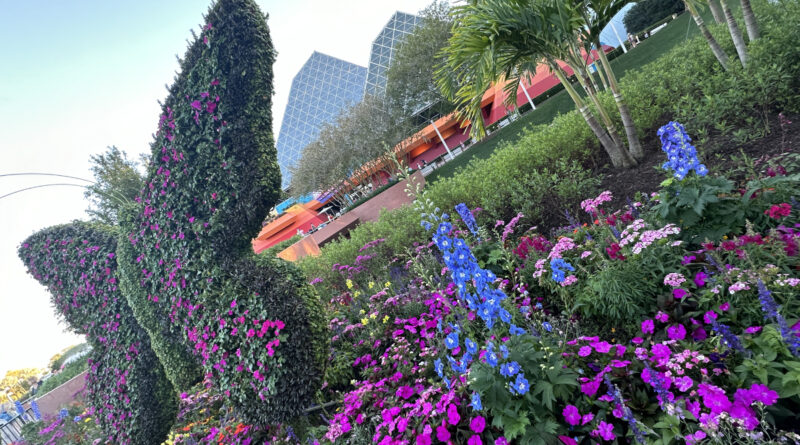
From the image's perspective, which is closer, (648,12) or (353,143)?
(648,12)

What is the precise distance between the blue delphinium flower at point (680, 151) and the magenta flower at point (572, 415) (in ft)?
5.98

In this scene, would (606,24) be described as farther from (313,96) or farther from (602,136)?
(313,96)

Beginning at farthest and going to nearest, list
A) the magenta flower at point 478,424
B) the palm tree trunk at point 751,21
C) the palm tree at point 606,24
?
the palm tree trunk at point 751,21 → the palm tree at point 606,24 → the magenta flower at point 478,424

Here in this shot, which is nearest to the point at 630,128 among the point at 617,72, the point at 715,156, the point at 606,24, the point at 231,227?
the point at 715,156

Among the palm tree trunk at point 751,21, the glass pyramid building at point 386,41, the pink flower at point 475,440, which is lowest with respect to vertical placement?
the pink flower at point 475,440

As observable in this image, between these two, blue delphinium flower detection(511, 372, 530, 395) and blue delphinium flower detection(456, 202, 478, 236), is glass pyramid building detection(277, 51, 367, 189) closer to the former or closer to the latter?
blue delphinium flower detection(456, 202, 478, 236)

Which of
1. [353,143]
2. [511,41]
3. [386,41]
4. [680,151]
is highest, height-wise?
[386,41]

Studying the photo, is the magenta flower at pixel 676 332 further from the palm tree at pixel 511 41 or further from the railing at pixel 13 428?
the railing at pixel 13 428

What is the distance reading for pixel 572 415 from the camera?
5.92ft

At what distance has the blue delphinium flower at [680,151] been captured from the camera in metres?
2.54

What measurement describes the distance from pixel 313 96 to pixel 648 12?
54.6m

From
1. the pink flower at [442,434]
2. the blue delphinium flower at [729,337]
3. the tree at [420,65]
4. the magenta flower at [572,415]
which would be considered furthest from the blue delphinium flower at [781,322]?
the tree at [420,65]

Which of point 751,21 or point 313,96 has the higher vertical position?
point 313,96

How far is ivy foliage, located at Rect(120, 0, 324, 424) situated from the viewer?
3.24m
